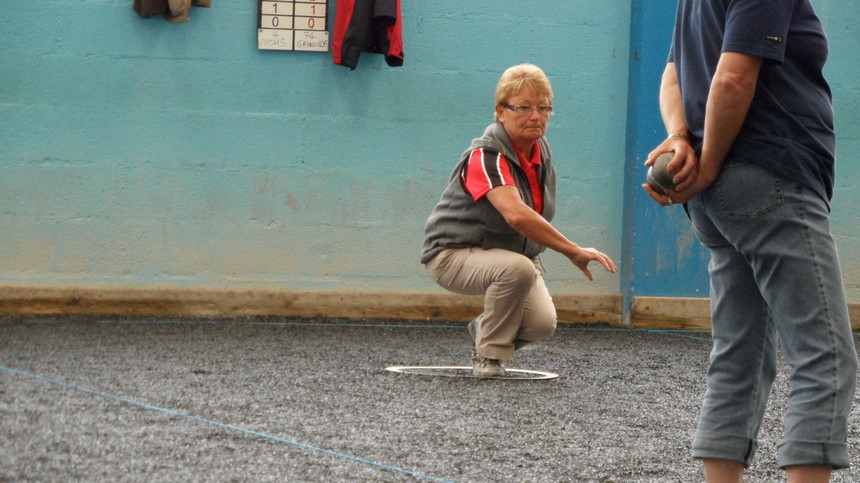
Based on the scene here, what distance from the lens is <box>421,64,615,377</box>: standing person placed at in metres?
3.88

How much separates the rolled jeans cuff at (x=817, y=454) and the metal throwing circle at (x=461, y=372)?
2.22 meters

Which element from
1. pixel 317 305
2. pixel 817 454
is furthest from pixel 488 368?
pixel 817 454

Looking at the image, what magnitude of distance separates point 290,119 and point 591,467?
358 cm

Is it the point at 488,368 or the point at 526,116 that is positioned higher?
the point at 526,116

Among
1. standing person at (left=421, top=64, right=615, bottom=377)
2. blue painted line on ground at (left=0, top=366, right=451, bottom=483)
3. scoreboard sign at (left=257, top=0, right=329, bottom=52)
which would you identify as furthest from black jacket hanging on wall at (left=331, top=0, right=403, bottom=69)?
blue painted line on ground at (left=0, top=366, right=451, bottom=483)

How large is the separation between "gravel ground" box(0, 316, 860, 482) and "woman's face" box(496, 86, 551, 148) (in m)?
0.87

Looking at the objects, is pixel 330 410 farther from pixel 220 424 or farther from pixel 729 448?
pixel 729 448

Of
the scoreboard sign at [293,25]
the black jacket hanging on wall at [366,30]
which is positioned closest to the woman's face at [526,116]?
the black jacket hanging on wall at [366,30]

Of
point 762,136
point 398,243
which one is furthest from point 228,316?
point 762,136

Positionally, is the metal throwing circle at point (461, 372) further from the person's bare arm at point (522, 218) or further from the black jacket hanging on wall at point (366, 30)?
the black jacket hanging on wall at point (366, 30)

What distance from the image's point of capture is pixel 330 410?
3.31m

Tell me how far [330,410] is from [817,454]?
179 cm

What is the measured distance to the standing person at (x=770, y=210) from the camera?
5.87 ft

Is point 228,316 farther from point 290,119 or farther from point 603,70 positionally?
point 603,70
